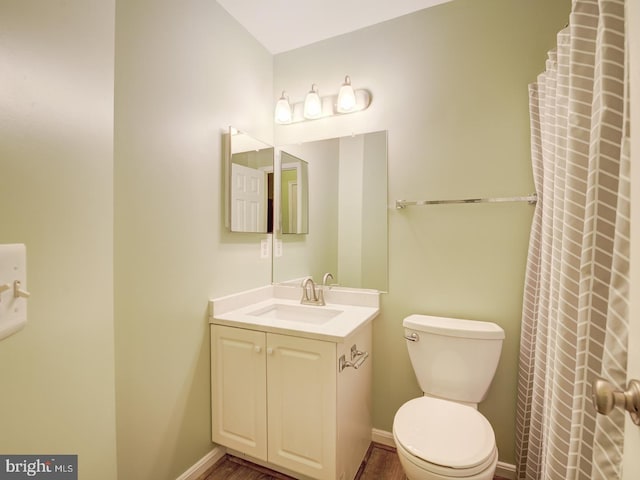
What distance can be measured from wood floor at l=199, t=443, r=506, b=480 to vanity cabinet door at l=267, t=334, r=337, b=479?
0.22 metres

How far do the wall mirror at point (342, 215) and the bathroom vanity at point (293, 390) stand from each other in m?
0.31

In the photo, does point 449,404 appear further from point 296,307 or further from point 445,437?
point 296,307

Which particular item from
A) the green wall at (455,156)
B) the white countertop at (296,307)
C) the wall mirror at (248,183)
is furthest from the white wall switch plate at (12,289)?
the green wall at (455,156)

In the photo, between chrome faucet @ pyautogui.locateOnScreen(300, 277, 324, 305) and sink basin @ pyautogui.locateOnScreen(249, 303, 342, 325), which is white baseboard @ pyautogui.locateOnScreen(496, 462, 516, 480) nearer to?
sink basin @ pyautogui.locateOnScreen(249, 303, 342, 325)

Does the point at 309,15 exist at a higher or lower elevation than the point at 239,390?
higher

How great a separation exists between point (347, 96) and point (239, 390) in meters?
1.78

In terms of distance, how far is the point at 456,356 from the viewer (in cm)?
143

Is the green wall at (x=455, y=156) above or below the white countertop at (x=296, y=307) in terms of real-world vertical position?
above

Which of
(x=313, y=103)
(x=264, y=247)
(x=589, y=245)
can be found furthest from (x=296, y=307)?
(x=589, y=245)

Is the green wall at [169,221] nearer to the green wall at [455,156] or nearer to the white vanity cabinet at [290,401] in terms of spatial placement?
the white vanity cabinet at [290,401]

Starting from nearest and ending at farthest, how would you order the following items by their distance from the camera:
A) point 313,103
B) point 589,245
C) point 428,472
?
point 589,245
point 428,472
point 313,103

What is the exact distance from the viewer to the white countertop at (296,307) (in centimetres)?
138

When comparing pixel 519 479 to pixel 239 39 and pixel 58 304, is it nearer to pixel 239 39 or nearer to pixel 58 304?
pixel 58 304

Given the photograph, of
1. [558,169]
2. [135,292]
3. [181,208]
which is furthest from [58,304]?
[558,169]
